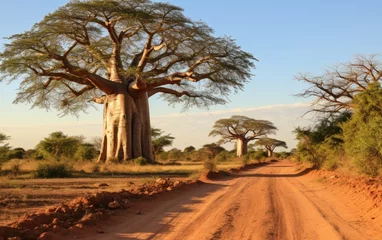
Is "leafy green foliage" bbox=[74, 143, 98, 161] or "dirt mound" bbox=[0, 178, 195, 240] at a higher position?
"leafy green foliage" bbox=[74, 143, 98, 161]

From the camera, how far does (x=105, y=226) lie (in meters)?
6.11

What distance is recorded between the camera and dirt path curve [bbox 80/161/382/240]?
5652 mm

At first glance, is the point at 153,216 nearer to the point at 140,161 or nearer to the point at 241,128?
the point at 140,161

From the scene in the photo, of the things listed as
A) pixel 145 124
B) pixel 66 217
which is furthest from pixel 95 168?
pixel 66 217

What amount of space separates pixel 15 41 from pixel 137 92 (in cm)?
737

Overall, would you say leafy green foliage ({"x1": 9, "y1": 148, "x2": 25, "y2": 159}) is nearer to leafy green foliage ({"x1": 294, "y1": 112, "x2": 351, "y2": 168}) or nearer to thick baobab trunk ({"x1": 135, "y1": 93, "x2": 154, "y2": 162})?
thick baobab trunk ({"x1": 135, "y1": 93, "x2": 154, "y2": 162})

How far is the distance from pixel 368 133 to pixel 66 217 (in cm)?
991

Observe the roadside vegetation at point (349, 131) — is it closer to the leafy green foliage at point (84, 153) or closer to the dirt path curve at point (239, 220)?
the dirt path curve at point (239, 220)

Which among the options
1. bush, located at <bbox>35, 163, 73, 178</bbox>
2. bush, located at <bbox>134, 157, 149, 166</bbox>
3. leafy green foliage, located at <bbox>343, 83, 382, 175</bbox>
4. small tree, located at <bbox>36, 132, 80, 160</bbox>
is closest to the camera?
leafy green foliage, located at <bbox>343, 83, 382, 175</bbox>

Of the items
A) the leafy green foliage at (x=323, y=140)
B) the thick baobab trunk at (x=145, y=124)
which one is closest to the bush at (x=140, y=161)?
the thick baobab trunk at (x=145, y=124)

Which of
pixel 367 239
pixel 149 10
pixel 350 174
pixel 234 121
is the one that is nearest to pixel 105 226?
pixel 367 239

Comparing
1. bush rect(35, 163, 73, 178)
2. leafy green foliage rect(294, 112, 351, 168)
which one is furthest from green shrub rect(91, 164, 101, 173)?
leafy green foliage rect(294, 112, 351, 168)

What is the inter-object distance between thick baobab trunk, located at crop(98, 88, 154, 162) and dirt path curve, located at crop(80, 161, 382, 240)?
15.2 metres

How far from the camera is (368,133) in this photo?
13250 mm
